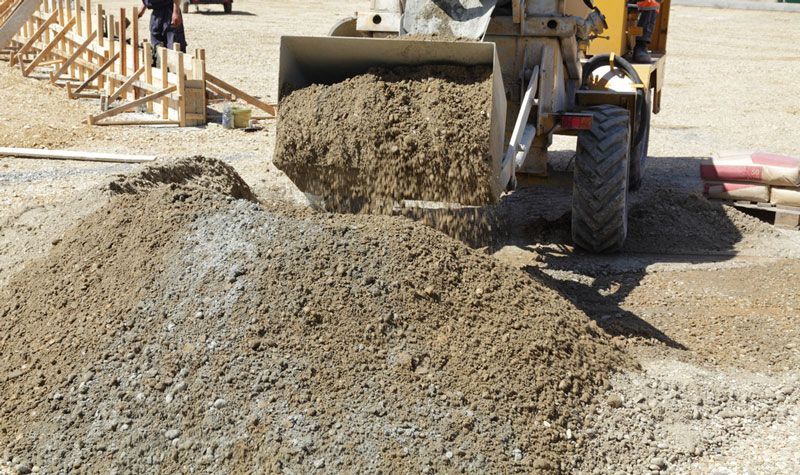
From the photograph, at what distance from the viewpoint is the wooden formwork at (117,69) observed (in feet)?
40.8

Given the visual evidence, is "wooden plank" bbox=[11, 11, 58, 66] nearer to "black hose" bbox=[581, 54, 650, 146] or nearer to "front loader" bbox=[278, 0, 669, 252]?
"front loader" bbox=[278, 0, 669, 252]

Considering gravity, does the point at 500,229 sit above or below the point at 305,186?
below

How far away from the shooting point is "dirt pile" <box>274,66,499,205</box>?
5.86 m

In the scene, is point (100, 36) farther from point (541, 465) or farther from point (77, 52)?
point (541, 465)

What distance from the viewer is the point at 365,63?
6359mm

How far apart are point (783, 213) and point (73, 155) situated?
7.38 metres

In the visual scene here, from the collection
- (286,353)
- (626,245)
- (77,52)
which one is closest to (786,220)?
(626,245)

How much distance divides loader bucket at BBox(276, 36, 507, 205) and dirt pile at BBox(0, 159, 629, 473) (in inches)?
23.3

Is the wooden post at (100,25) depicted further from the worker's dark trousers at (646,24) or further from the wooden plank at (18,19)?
the worker's dark trousers at (646,24)

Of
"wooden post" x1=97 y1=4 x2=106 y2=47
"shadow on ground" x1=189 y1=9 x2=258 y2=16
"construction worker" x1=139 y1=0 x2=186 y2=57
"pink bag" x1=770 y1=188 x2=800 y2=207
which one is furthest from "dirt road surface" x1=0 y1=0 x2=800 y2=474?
"shadow on ground" x1=189 y1=9 x2=258 y2=16

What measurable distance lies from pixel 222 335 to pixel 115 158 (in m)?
5.99

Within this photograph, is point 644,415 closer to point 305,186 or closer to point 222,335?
point 222,335

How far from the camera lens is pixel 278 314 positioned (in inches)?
191

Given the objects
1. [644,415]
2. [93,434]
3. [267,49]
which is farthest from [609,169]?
[267,49]
